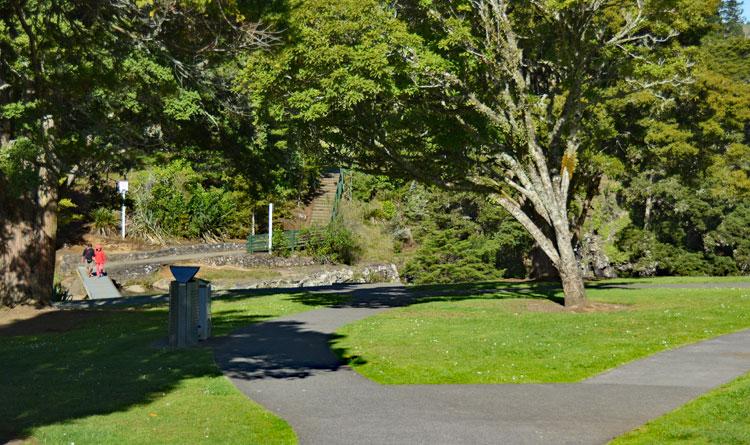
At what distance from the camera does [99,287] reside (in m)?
35.5

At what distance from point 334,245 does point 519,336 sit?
31249mm

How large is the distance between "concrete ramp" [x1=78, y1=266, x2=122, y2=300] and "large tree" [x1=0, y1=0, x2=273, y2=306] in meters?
7.66

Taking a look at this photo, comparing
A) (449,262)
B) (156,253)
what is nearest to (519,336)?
(449,262)

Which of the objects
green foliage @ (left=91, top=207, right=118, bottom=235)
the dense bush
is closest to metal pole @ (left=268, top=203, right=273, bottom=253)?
the dense bush

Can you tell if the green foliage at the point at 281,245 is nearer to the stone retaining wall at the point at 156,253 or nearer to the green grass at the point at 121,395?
the stone retaining wall at the point at 156,253

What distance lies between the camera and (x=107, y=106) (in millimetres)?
25203

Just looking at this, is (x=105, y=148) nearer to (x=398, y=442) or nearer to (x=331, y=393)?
(x=331, y=393)

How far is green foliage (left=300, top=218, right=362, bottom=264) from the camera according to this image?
49344 mm

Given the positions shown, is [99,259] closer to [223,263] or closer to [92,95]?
[223,263]

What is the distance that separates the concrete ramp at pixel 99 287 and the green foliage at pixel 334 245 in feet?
48.5

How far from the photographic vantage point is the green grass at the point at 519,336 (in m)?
14.9

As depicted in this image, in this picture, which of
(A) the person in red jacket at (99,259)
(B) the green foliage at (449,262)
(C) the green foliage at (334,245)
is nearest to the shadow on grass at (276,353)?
(A) the person in red jacket at (99,259)

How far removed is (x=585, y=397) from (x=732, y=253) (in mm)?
39967

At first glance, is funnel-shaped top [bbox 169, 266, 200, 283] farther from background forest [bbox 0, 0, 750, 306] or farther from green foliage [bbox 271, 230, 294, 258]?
green foliage [bbox 271, 230, 294, 258]
